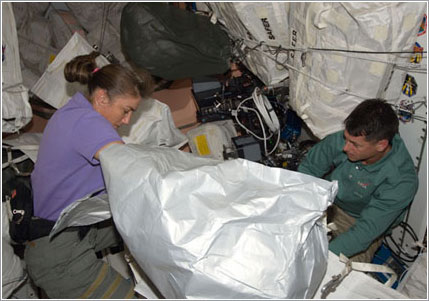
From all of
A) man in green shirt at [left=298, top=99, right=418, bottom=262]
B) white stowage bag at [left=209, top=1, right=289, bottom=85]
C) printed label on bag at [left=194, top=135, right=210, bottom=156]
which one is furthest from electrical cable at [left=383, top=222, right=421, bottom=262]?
printed label on bag at [left=194, top=135, right=210, bottom=156]

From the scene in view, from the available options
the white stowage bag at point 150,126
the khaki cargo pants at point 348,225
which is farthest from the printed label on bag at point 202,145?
the khaki cargo pants at point 348,225

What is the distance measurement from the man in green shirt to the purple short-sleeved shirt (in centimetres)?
91

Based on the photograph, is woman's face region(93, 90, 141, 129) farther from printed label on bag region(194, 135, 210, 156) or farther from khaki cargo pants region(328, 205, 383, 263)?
khaki cargo pants region(328, 205, 383, 263)

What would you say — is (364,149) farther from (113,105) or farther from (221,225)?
(113,105)

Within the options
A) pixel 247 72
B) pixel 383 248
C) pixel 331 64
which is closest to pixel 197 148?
pixel 247 72

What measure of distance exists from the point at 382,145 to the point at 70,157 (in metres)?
1.17

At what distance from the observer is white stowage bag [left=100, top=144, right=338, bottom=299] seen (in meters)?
0.86

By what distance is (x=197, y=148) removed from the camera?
2.19 m

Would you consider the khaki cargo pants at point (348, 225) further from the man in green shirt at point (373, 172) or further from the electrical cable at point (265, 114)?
the electrical cable at point (265, 114)

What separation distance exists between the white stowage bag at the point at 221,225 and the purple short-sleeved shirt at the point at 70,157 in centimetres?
19

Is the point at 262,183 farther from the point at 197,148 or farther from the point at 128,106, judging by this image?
the point at 197,148

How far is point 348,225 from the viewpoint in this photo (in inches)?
66.4

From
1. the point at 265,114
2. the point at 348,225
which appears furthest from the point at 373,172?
the point at 265,114

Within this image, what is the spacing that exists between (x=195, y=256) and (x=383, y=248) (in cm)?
128
